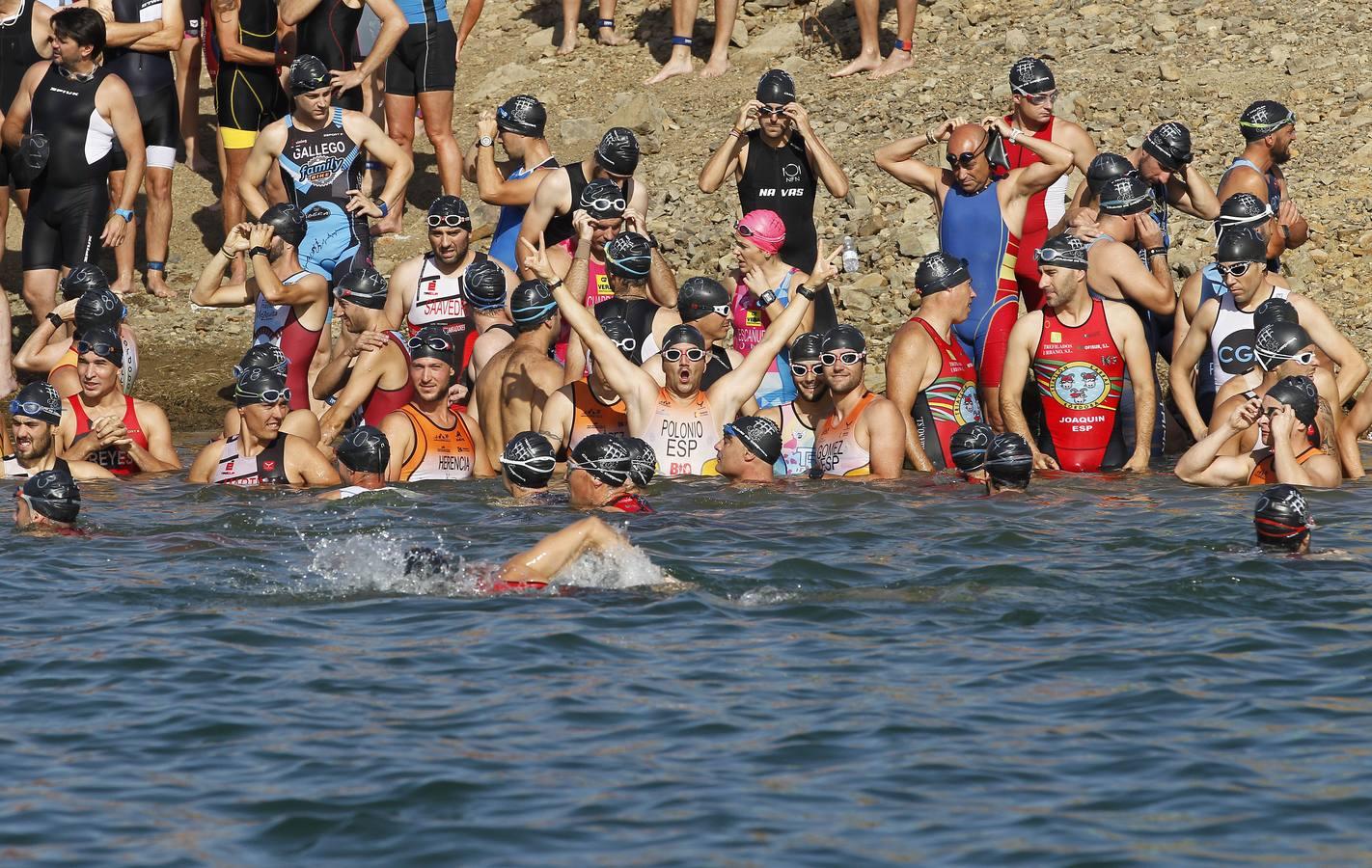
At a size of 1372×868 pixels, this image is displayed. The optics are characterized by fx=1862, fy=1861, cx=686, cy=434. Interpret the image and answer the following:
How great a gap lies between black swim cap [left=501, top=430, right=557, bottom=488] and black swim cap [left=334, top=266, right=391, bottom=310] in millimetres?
2447

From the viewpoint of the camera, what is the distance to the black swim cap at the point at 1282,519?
943 centimetres

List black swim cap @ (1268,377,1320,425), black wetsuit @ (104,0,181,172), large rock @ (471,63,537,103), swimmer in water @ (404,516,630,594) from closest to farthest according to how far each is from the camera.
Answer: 1. swimmer in water @ (404,516,630,594)
2. black swim cap @ (1268,377,1320,425)
3. black wetsuit @ (104,0,181,172)
4. large rock @ (471,63,537,103)

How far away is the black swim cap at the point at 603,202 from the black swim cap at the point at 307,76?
8.29 feet

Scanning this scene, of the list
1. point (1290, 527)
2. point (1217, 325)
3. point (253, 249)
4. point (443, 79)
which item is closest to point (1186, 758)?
point (1290, 527)

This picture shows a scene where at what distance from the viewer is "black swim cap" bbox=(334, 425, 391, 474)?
37.1 feet

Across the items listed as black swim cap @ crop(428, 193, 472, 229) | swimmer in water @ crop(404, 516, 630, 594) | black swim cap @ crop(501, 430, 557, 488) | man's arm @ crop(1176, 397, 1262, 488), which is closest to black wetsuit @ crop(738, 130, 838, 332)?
black swim cap @ crop(428, 193, 472, 229)

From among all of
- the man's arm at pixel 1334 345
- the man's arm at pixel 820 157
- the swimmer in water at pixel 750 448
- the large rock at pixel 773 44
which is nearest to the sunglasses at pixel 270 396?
the swimmer in water at pixel 750 448

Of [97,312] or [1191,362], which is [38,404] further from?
[1191,362]

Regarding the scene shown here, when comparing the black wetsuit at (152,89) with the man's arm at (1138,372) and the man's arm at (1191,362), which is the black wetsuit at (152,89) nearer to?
the man's arm at (1138,372)

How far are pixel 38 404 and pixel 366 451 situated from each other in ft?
7.47

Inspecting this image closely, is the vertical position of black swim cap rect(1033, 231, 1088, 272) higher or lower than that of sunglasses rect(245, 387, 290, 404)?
higher

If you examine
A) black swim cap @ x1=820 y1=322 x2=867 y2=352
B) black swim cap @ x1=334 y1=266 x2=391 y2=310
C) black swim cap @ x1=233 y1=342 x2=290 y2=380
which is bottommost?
black swim cap @ x1=233 y1=342 x2=290 y2=380

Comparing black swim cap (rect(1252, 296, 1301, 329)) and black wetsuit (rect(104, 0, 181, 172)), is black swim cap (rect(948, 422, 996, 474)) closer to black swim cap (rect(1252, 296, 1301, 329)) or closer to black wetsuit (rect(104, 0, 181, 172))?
black swim cap (rect(1252, 296, 1301, 329))

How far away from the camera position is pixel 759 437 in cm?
1127
